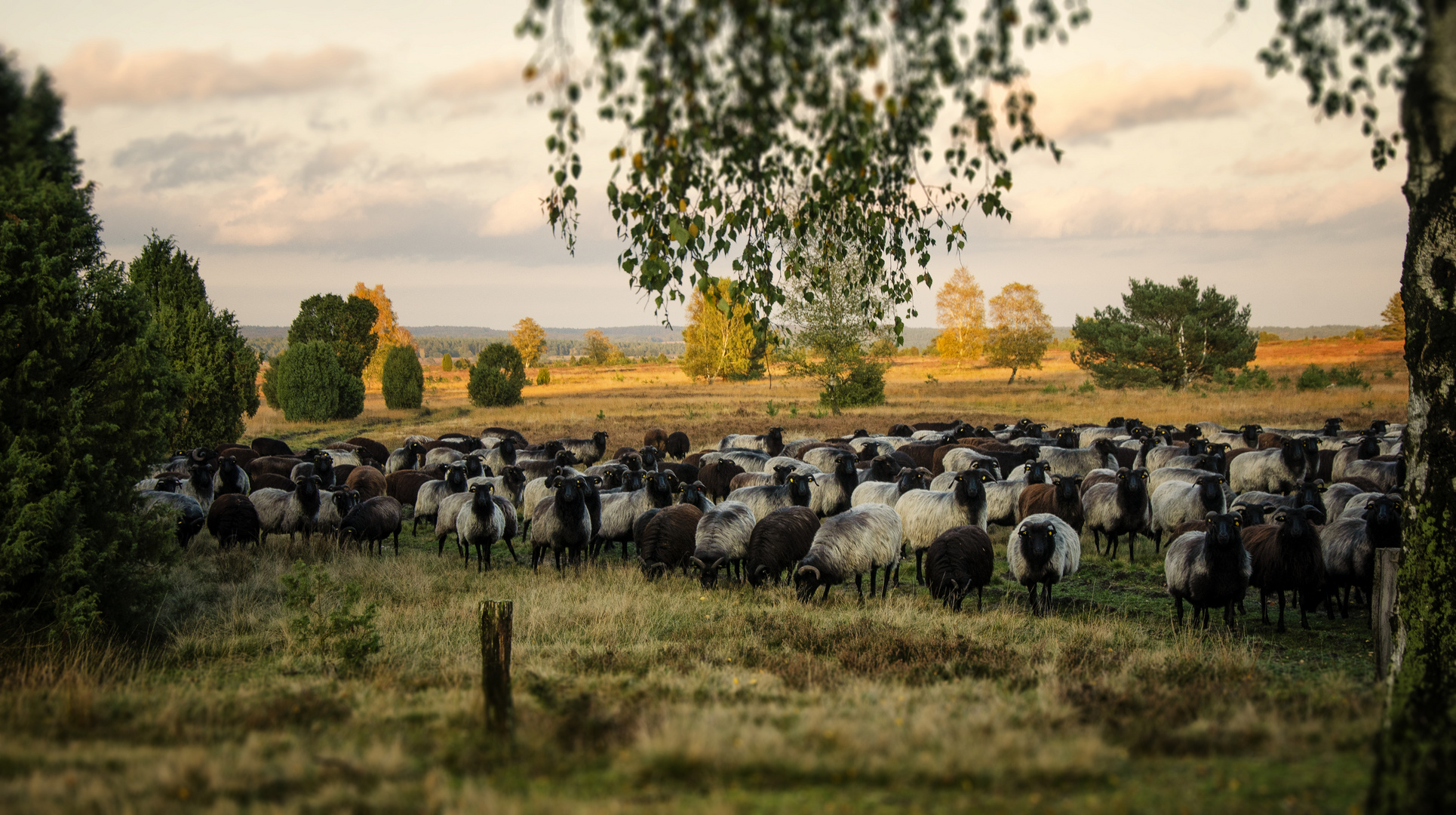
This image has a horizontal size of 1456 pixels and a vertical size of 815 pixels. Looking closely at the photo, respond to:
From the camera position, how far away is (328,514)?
15.6 meters

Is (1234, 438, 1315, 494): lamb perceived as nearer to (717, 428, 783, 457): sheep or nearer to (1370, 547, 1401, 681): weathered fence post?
(1370, 547, 1401, 681): weathered fence post

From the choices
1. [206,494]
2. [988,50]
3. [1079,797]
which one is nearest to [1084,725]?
[1079,797]

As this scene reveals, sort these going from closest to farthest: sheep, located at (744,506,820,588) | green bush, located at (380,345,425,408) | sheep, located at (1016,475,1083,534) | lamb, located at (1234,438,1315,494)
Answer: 1. sheep, located at (744,506,820,588)
2. sheep, located at (1016,475,1083,534)
3. lamb, located at (1234,438,1315,494)
4. green bush, located at (380,345,425,408)

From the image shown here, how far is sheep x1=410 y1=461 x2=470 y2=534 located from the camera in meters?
17.0

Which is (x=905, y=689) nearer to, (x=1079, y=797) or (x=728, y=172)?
(x=1079, y=797)

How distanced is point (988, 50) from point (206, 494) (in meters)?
18.0

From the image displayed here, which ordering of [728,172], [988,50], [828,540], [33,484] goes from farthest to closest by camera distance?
[828,540], [33,484], [728,172], [988,50]

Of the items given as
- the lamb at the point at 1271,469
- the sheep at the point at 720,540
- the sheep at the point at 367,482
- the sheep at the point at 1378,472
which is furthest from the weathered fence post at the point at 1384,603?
the sheep at the point at 367,482

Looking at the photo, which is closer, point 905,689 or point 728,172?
point 728,172

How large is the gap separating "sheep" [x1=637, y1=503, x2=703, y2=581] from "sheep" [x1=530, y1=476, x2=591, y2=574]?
133 centimetres

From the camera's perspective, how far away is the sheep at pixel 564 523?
44.4ft

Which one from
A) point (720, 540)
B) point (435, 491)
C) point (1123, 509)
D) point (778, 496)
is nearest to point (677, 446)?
point (435, 491)

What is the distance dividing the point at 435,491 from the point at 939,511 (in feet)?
34.3

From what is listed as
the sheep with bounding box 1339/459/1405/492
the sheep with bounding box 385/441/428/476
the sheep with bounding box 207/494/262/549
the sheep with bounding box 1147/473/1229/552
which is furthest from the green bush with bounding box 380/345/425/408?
the sheep with bounding box 1339/459/1405/492
